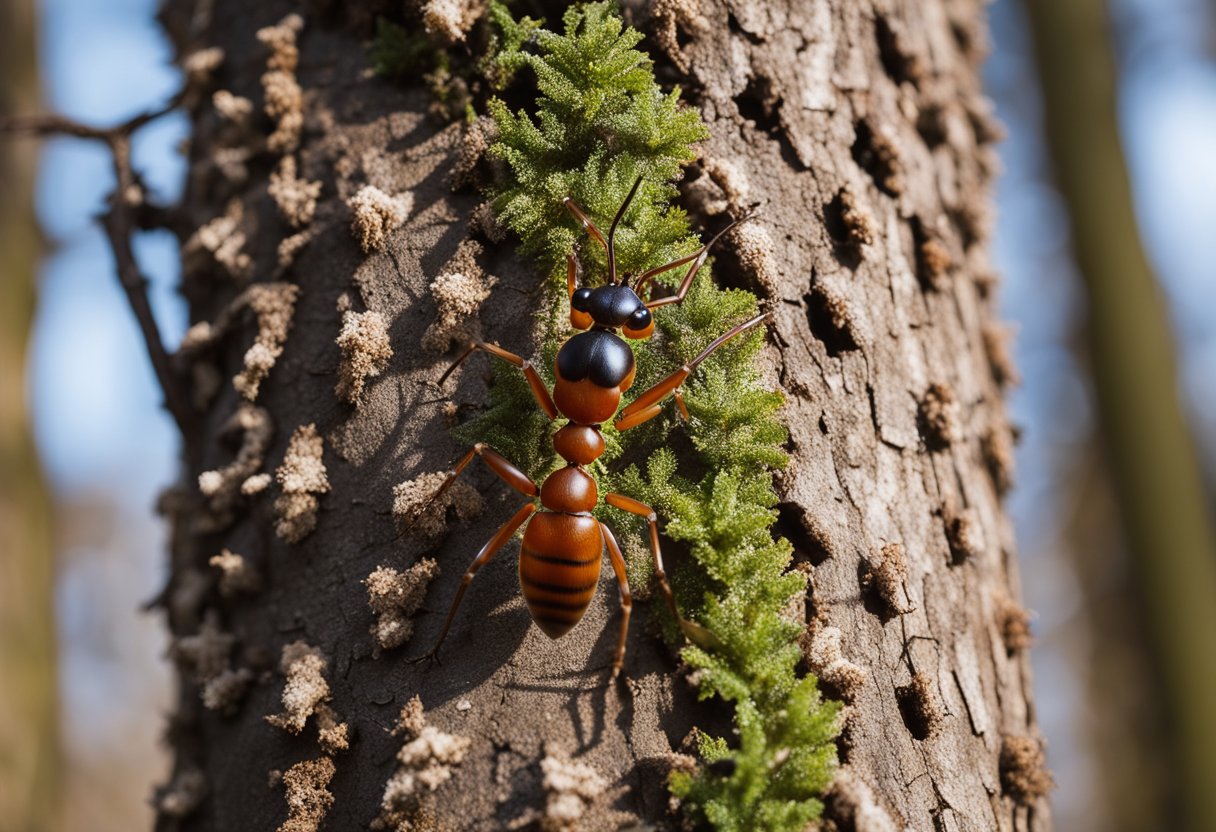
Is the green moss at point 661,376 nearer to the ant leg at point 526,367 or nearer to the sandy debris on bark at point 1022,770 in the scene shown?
the ant leg at point 526,367

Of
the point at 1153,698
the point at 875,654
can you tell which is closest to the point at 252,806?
the point at 875,654

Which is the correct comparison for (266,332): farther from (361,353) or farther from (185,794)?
(185,794)

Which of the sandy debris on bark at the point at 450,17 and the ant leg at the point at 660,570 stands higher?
the sandy debris on bark at the point at 450,17

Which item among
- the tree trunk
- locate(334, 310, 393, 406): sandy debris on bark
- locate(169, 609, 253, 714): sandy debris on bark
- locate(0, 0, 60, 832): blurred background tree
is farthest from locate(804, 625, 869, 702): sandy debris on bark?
the tree trunk

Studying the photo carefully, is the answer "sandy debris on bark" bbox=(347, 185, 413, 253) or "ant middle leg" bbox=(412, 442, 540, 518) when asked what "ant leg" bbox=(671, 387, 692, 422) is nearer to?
"ant middle leg" bbox=(412, 442, 540, 518)

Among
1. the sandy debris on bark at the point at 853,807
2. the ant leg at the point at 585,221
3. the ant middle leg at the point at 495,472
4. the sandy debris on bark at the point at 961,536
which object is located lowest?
the sandy debris on bark at the point at 853,807

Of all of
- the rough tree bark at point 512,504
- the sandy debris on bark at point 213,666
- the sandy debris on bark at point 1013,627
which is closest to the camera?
the rough tree bark at point 512,504

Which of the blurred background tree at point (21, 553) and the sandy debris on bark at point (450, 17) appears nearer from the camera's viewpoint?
the sandy debris on bark at point (450, 17)

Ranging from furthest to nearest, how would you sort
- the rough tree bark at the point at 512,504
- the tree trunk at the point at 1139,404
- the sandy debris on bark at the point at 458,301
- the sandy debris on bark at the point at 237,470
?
the tree trunk at the point at 1139,404 < the sandy debris on bark at the point at 237,470 < the sandy debris on bark at the point at 458,301 < the rough tree bark at the point at 512,504

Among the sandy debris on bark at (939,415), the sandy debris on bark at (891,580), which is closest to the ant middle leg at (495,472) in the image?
the sandy debris on bark at (891,580)
